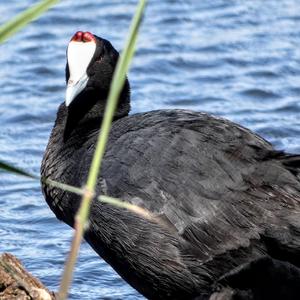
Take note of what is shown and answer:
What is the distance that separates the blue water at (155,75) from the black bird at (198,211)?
4.55 ft

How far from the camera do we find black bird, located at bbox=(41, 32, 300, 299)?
4922 mm

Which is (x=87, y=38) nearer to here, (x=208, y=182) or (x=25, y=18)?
(x=208, y=182)

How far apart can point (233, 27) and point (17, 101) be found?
7.84ft

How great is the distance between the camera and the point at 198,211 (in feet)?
16.4

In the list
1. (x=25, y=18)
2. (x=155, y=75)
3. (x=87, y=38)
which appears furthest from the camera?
(x=155, y=75)

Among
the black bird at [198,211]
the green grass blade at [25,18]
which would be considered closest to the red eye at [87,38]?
the black bird at [198,211]

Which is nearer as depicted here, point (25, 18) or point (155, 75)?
point (25, 18)

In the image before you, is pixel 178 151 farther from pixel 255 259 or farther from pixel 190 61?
pixel 190 61

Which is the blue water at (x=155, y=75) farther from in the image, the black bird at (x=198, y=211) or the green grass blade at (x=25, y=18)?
the green grass blade at (x=25, y=18)

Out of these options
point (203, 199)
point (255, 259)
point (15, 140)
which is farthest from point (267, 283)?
point (15, 140)

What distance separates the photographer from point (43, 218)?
709cm

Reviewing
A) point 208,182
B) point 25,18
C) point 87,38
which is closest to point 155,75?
point 87,38

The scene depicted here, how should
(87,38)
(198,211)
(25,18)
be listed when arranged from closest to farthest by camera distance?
(25,18) < (198,211) < (87,38)

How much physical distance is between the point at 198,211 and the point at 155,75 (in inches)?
180
